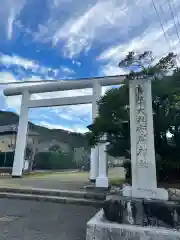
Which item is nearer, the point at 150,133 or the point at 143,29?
the point at 150,133

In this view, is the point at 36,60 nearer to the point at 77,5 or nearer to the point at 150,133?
the point at 77,5

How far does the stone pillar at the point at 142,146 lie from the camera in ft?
8.73

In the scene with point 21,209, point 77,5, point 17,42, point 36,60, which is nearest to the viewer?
point 21,209

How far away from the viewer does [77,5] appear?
17.8 ft

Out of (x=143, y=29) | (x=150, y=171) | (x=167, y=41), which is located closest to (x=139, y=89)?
(x=150, y=171)

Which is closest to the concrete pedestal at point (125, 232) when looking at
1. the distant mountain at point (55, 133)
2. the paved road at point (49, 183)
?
the paved road at point (49, 183)

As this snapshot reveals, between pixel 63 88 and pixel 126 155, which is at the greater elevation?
pixel 63 88

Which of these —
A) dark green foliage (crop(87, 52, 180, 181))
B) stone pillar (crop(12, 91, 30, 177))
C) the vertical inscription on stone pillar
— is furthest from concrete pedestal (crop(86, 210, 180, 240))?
stone pillar (crop(12, 91, 30, 177))

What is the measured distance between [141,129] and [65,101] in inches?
251

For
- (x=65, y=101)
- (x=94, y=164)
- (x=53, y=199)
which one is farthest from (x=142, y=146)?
(x=65, y=101)

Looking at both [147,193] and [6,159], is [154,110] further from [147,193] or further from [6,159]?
[6,159]

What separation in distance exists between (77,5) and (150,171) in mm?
4923

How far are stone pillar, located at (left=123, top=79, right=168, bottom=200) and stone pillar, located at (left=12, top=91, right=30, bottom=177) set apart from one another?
7.35 m

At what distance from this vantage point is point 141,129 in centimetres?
287
